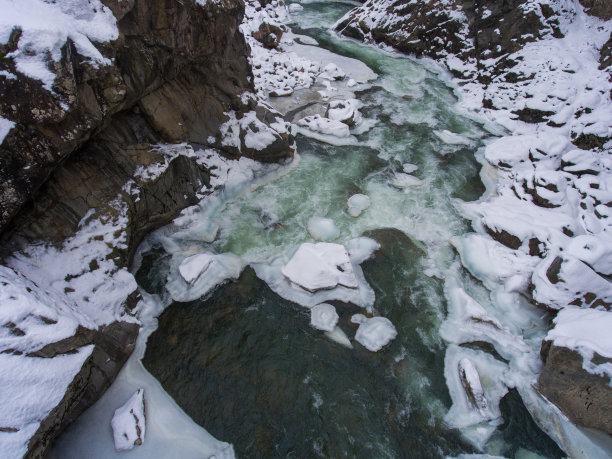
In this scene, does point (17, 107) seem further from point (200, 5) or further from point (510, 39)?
point (510, 39)

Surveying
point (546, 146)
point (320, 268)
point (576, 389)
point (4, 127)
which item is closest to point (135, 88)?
point (4, 127)

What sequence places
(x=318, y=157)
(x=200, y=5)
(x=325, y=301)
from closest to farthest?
(x=325, y=301) < (x=200, y=5) < (x=318, y=157)

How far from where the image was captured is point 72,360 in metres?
5.03

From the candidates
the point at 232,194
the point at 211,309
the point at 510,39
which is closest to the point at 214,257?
the point at 211,309

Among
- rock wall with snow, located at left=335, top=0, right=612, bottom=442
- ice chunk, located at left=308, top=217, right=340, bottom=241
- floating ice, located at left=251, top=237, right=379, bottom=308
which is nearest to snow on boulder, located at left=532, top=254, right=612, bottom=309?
rock wall with snow, located at left=335, top=0, right=612, bottom=442

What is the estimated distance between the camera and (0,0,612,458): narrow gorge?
5328mm

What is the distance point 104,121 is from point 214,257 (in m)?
3.25

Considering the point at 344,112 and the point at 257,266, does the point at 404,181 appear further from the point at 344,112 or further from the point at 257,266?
the point at 257,266

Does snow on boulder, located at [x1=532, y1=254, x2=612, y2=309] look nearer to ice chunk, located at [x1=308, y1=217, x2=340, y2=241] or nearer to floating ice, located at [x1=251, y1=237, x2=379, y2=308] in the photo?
floating ice, located at [x1=251, y1=237, x2=379, y2=308]

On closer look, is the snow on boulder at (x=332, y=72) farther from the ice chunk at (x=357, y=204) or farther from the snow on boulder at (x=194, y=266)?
the snow on boulder at (x=194, y=266)

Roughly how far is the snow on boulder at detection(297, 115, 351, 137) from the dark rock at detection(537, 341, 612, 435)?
827 centimetres

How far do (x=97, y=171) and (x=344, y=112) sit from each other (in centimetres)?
800

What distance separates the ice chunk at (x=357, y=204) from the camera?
29.9 ft

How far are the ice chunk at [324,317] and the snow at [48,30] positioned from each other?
560cm
